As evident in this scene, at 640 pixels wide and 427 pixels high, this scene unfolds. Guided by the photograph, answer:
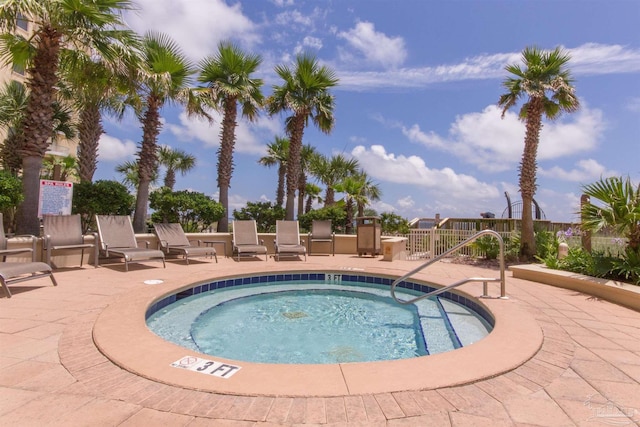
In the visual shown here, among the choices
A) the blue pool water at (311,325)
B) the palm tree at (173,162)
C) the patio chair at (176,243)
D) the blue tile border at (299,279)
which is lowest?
the blue pool water at (311,325)

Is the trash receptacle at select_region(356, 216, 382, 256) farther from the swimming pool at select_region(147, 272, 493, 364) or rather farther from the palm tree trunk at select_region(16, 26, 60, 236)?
the palm tree trunk at select_region(16, 26, 60, 236)

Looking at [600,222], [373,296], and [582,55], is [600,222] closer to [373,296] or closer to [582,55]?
[373,296]

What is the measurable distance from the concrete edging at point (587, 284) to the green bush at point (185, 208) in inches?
356

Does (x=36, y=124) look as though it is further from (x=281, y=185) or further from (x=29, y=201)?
(x=281, y=185)

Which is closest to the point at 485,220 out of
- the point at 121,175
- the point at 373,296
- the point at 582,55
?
the point at 582,55

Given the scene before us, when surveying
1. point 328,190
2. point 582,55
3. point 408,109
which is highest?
point 408,109

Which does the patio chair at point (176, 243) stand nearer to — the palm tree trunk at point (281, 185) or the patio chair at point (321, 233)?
the patio chair at point (321, 233)

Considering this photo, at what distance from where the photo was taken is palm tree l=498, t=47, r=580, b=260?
11859mm

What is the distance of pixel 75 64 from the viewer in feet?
25.9

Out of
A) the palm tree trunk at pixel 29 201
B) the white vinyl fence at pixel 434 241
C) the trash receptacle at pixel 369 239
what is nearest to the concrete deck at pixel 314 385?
the palm tree trunk at pixel 29 201

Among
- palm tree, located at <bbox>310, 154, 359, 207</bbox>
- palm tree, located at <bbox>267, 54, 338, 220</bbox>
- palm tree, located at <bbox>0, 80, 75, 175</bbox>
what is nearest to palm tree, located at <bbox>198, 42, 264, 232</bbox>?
palm tree, located at <bbox>267, 54, 338, 220</bbox>

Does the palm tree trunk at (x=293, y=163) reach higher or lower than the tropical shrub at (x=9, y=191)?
higher

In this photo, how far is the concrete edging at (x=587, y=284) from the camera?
513 centimetres

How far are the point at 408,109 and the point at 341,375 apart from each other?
20.1m
